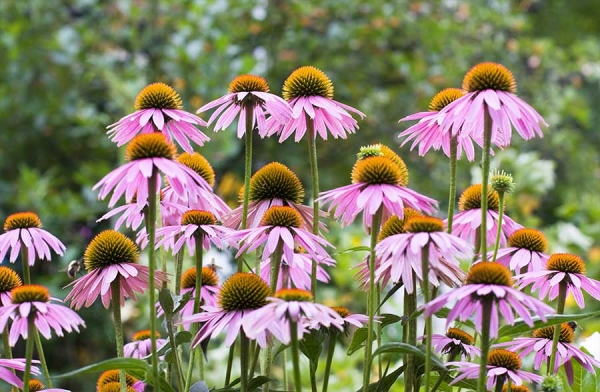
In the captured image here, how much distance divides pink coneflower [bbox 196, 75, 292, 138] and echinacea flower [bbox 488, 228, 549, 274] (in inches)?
12.5

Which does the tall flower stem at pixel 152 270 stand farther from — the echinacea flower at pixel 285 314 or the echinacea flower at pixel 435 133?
the echinacea flower at pixel 435 133

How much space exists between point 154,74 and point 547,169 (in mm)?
1585

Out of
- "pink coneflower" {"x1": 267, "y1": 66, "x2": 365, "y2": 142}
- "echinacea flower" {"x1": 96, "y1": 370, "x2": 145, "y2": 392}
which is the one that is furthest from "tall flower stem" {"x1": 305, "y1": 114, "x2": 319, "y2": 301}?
"echinacea flower" {"x1": 96, "y1": 370, "x2": 145, "y2": 392}

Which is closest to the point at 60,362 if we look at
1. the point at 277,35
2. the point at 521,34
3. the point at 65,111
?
the point at 65,111

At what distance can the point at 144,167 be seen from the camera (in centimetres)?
74

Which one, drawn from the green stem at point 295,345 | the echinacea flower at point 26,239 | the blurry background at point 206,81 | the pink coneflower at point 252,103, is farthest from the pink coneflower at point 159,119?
the blurry background at point 206,81

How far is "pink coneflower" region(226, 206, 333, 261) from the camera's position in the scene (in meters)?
0.84

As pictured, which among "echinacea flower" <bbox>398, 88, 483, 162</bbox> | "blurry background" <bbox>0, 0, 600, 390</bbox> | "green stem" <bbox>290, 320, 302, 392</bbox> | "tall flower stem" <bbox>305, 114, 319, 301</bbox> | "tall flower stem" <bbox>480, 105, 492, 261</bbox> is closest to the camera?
"green stem" <bbox>290, 320, 302, 392</bbox>

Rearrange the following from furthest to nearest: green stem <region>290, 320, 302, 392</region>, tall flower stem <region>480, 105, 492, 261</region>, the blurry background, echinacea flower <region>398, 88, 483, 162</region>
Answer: the blurry background
echinacea flower <region>398, 88, 483, 162</region>
tall flower stem <region>480, 105, 492, 261</region>
green stem <region>290, 320, 302, 392</region>

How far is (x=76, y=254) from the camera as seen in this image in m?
2.67

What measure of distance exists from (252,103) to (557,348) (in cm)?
46

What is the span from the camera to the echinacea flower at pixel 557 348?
0.91 metres

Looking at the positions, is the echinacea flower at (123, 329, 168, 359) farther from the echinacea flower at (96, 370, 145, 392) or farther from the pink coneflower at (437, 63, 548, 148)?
the pink coneflower at (437, 63, 548, 148)

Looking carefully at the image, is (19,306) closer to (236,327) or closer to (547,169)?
(236,327)
